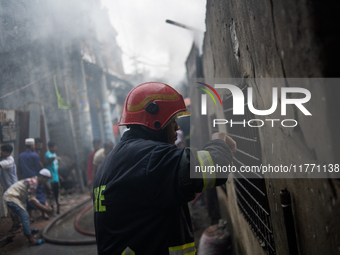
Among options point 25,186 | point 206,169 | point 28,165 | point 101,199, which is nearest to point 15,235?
point 25,186

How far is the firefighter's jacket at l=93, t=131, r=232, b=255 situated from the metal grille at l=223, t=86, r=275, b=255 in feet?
1.67

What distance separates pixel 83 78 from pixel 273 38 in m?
11.0

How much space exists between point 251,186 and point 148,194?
117cm

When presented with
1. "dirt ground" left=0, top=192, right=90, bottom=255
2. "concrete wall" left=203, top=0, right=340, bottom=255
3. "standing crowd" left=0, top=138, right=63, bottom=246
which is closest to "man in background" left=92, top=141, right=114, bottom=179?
"standing crowd" left=0, top=138, right=63, bottom=246

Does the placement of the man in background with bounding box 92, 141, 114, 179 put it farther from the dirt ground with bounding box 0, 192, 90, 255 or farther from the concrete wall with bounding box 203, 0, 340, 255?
the concrete wall with bounding box 203, 0, 340, 255

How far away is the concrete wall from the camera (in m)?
0.89

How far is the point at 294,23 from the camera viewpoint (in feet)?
3.31

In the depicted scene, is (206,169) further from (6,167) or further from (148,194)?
(6,167)

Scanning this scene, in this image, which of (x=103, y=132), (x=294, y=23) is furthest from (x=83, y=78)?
(x=294, y=23)

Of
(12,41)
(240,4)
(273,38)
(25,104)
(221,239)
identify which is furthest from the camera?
(25,104)

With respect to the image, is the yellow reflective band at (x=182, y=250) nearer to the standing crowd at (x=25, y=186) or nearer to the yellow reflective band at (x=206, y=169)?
the yellow reflective band at (x=206, y=169)

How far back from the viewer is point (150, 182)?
1586 mm

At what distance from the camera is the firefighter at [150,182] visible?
1.56 metres

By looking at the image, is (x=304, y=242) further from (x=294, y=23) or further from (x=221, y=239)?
(x=221, y=239)
